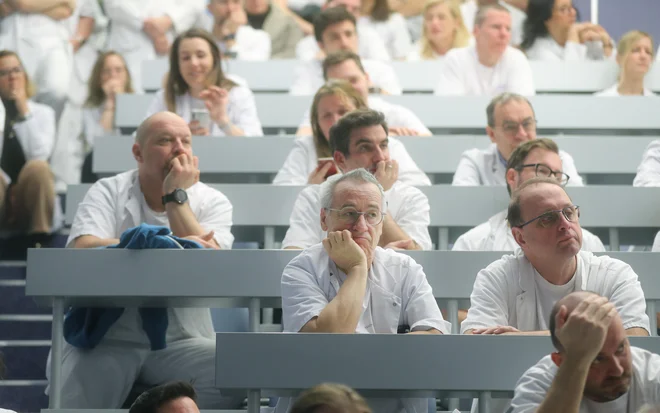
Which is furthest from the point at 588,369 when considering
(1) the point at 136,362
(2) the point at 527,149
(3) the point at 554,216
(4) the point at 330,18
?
(4) the point at 330,18

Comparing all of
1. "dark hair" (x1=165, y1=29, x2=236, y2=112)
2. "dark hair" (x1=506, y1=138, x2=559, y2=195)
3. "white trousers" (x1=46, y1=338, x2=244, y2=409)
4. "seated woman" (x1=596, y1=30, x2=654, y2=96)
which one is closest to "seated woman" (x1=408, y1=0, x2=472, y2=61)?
"seated woman" (x1=596, y1=30, x2=654, y2=96)

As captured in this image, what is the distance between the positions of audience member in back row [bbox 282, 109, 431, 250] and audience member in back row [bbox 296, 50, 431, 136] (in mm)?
981

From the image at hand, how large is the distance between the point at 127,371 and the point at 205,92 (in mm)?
2226

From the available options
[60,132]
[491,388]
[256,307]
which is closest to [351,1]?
[60,132]

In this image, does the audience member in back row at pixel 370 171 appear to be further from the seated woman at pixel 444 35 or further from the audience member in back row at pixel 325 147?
the seated woman at pixel 444 35

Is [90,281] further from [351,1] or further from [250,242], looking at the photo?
[351,1]

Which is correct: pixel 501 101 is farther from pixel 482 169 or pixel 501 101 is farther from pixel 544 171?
pixel 544 171

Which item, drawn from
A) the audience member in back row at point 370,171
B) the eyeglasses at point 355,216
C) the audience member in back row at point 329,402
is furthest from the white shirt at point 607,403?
the audience member in back row at point 370,171

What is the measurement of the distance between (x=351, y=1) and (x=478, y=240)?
3624mm

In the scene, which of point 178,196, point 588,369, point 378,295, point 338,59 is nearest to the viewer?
point 588,369

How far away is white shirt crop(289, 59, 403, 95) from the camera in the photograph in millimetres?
6895

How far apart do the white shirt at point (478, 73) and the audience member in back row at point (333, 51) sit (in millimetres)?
331

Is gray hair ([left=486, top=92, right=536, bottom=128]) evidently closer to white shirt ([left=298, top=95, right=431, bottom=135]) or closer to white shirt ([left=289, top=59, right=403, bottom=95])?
white shirt ([left=298, top=95, right=431, bottom=135])

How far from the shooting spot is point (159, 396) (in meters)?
2.97
